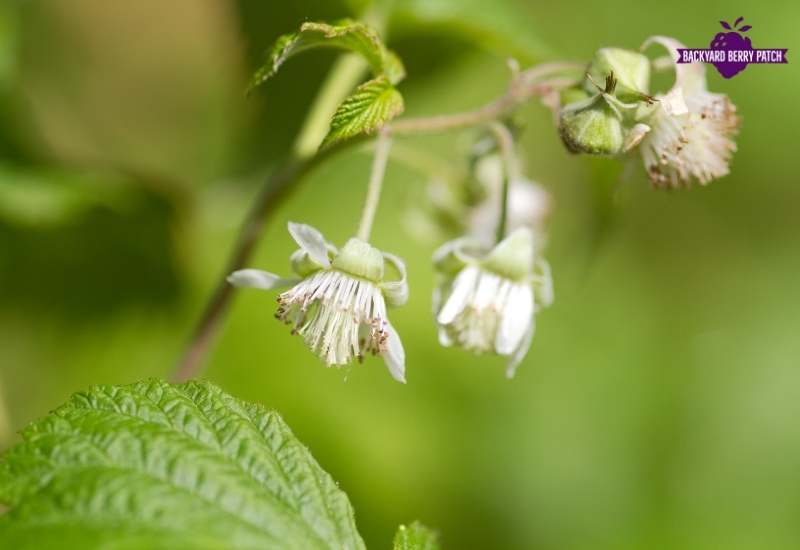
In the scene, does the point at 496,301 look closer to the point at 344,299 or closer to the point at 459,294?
the point at 459,294

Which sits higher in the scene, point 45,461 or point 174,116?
point 174,116

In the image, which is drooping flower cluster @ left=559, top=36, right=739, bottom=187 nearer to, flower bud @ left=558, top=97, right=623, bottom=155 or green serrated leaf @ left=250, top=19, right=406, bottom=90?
flower bud @ left=558, top=97, right=623, bottom=155

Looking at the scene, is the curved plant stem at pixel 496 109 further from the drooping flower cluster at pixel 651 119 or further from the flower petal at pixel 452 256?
the flower petal at pixel 452 256

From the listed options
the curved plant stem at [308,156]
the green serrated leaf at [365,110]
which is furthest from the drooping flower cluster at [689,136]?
the green serrated leaf at [365,110]

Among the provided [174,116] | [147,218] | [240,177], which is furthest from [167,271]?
[174,116]

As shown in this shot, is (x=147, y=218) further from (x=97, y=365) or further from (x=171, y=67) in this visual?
(x=171, y=67)
